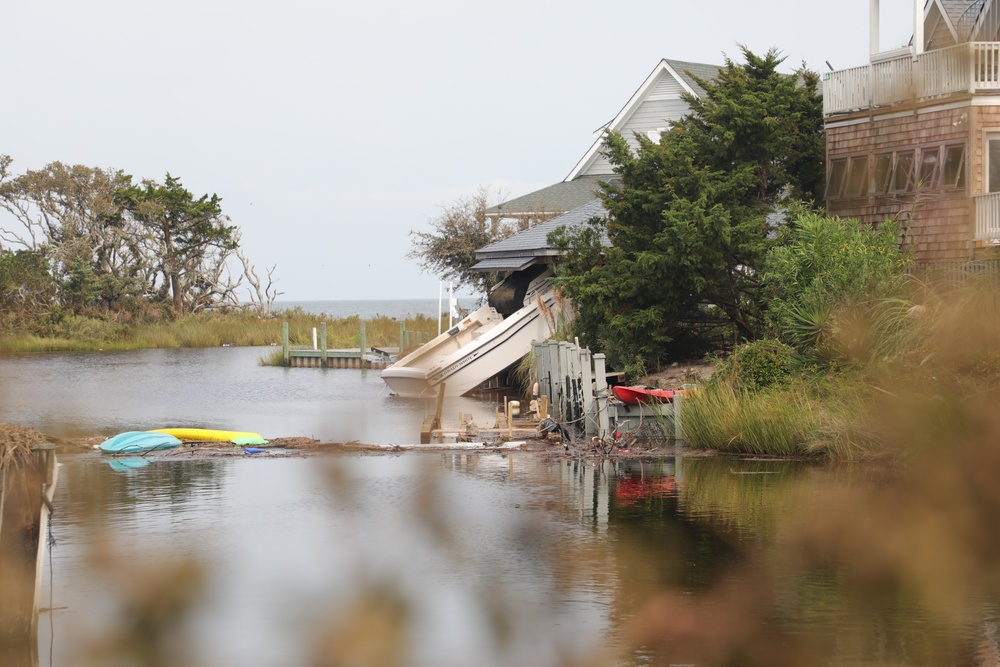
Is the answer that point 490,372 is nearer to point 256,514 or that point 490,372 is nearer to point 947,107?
point 947,107

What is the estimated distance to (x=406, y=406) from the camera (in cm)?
3331

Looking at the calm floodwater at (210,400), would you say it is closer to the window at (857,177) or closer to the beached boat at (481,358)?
the beached boat at (481,358)

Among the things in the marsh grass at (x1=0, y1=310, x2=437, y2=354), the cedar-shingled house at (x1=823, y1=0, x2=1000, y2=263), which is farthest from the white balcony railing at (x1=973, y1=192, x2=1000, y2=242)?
the marsh grass at (x1=0, y1=310, x2=437, y2=354)

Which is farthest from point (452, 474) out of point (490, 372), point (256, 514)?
point (490, 372)

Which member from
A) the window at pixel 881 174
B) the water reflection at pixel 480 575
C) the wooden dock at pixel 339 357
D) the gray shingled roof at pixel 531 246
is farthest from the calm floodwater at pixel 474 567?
the wooden dock at pixel 339 357

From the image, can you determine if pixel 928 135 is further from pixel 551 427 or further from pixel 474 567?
pixel 474 567

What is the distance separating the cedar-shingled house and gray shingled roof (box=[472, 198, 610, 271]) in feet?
24.3

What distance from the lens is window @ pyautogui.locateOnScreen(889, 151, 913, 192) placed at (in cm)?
2598

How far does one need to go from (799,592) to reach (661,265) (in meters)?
15.0

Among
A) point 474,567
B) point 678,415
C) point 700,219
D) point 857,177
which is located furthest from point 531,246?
point 474,567

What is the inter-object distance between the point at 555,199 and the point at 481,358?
10079mm

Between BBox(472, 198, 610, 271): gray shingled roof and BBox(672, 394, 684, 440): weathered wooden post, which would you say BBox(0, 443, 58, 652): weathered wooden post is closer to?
BBox(672, 394, 684, 440): weathered wooden post

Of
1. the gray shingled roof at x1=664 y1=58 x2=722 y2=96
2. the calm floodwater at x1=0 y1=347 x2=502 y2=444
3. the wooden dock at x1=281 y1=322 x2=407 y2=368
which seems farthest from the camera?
the wooden dock at x1=281 y1=322 x2=407 y2=368

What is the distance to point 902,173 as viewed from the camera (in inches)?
1033
